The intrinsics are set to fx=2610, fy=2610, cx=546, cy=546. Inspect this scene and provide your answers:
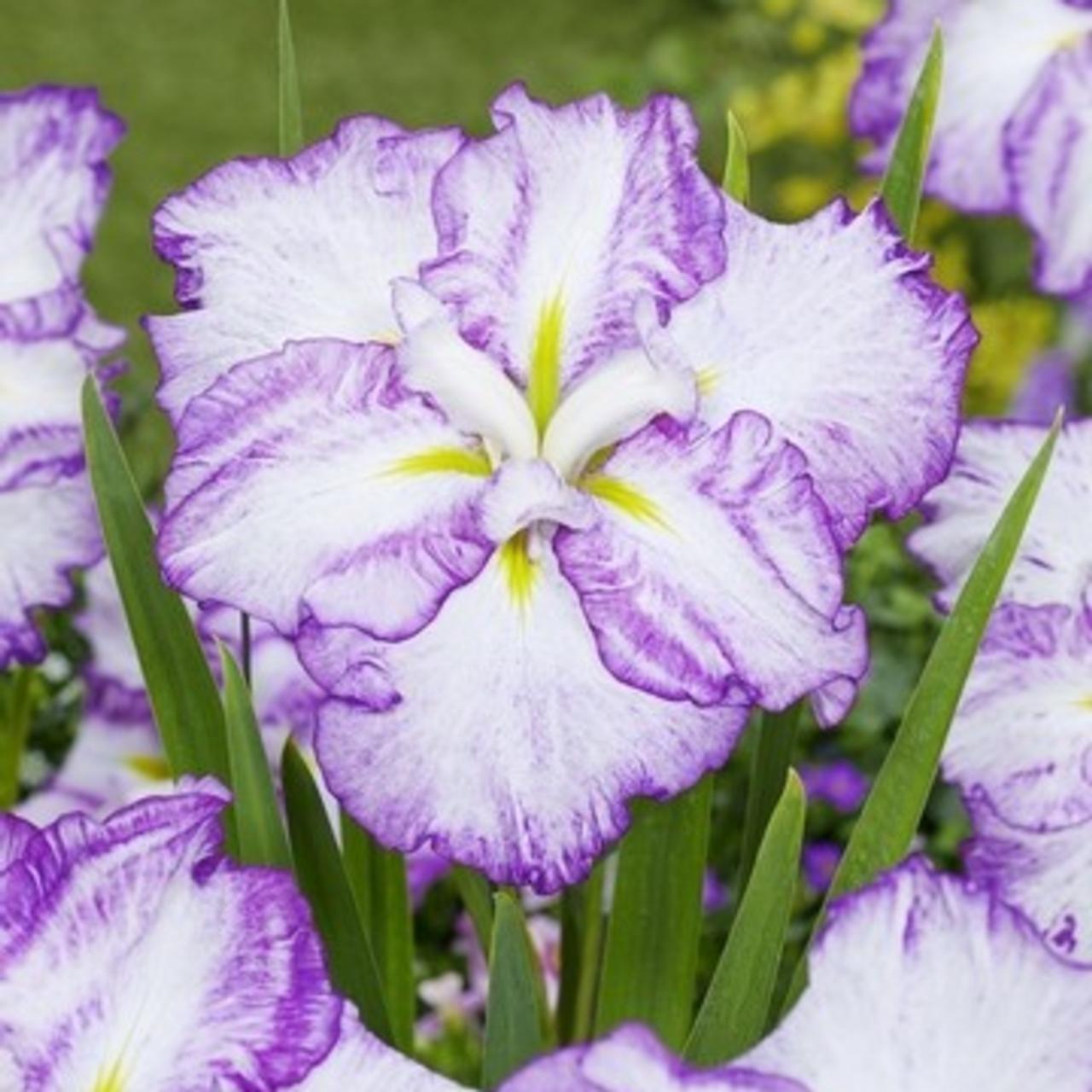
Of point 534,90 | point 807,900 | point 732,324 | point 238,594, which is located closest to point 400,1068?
point 238,594

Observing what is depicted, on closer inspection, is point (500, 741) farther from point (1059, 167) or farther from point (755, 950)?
point (1059, 167)

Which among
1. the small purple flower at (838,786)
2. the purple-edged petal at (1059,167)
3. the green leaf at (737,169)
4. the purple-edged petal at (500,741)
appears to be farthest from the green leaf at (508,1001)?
the small purple flower at (838,786)

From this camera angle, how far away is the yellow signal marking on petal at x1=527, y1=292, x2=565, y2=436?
79cm

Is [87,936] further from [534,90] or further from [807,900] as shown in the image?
[534,90]

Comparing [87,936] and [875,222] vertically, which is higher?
[875,222]

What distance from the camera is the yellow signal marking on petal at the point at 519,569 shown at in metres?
0.75

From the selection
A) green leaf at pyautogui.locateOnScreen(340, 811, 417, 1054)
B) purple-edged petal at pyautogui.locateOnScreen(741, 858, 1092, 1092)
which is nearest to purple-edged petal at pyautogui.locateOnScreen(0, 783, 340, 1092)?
purple-edged petal at pyautogui.locateOnScreen(741, 858, 1092, 1092)

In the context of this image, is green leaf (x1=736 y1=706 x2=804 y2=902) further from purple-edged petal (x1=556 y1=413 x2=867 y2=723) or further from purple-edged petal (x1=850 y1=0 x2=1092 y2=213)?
purple-edged petal (x1=850 y1=0 x2=1092 y2=213)

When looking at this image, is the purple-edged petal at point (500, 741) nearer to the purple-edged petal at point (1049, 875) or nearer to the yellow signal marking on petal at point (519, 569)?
the yellow signal marking on petal at point (519, 569)

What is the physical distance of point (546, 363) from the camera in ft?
2.60

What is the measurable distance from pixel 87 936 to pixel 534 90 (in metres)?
2.97

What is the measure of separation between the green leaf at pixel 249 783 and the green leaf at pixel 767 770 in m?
0.16

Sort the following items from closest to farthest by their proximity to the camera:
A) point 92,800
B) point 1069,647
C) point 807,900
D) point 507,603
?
point 507,603 → point 1069,647 → point 92,800 → point 807,900

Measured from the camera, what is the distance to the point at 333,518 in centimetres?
73
